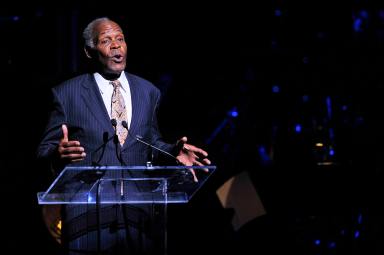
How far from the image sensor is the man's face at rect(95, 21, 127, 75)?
3.34 m

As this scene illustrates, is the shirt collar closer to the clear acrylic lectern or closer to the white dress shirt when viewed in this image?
the white dress shirt

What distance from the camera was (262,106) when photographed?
5.39 meters

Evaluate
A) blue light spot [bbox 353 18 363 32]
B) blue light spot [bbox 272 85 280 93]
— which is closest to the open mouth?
blue light spot [bbox 272 85 280 93]

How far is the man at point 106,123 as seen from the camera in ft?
9.80

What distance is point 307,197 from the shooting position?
5230 mm

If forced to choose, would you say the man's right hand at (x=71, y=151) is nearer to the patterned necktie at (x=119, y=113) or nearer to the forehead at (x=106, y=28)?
the patterned necktie at (x=119, y=113)

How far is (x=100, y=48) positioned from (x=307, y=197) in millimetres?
2578

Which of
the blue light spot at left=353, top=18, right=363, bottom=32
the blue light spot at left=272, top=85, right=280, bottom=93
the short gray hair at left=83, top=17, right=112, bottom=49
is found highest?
the blue light spot at left=353, top=18, right=363, bottom=32

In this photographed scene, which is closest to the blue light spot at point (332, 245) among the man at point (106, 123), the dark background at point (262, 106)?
the dark background at point (262, 106)

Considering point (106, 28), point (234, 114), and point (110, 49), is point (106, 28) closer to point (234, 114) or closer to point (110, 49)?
point (110, 49)

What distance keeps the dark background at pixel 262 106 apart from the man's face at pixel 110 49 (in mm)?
1666

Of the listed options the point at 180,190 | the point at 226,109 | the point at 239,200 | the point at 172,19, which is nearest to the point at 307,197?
the point at 239,200

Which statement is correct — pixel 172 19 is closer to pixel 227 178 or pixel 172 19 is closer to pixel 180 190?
pixel 227 178

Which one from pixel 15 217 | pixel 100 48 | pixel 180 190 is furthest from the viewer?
pixel 15 217
